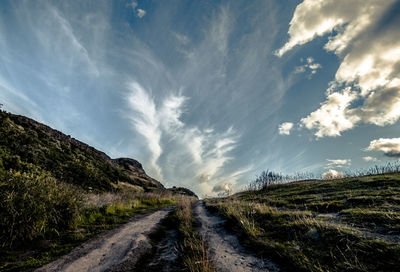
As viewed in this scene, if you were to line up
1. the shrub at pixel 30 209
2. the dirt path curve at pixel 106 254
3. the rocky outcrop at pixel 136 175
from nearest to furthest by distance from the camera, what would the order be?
the dirt path curve at pixel 106 254
the shrub at pixel 30 209
the rocky outcrop at pixel 136 175

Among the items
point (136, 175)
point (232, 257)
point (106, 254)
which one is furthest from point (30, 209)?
point (136, 175)

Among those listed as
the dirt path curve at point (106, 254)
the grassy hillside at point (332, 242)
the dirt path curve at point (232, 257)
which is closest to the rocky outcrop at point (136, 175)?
the dirt path curve at point (106, 254)

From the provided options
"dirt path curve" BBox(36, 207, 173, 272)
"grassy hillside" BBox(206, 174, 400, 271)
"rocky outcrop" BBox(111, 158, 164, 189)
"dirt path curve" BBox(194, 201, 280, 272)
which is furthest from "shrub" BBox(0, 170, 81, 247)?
"rocky outcrop" BBox(111, 158, 164, 189)

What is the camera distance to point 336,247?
16.7ft

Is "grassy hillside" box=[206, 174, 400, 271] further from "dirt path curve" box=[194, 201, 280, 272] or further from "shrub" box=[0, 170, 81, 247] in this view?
"shrub" box=[0, 170, 81, 247]

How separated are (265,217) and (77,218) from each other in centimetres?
1035

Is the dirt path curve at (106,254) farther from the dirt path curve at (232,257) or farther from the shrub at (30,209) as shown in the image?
the dirt path curve at (232,257)

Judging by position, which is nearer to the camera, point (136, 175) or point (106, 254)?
point (106, 254)

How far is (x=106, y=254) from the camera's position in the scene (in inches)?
238

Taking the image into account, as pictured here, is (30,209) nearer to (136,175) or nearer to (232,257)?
(232,257)

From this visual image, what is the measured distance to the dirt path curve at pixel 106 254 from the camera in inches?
201

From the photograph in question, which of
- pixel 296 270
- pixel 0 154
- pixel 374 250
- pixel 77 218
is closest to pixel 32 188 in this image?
pixel 77 218

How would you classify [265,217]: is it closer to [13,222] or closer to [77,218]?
[77,218]

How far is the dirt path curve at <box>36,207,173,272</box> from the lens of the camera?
A: 5.10 metres
